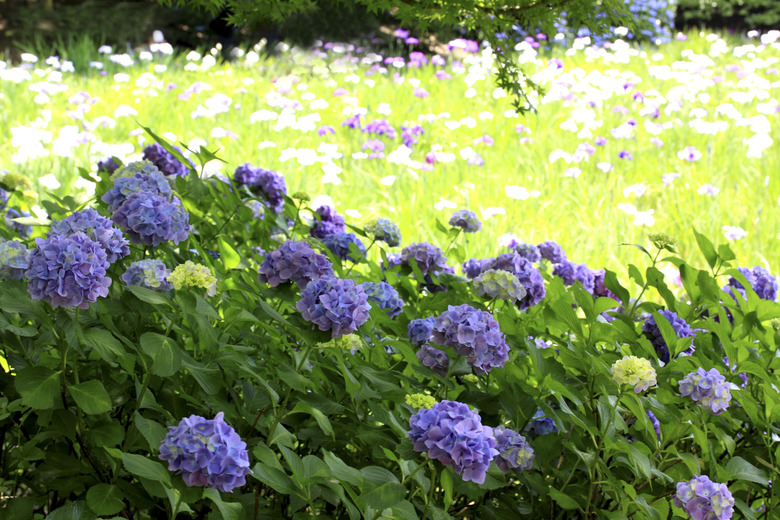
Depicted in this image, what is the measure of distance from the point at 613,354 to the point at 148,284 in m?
0.94

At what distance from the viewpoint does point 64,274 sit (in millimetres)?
1030

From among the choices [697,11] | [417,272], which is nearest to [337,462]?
[417,272]

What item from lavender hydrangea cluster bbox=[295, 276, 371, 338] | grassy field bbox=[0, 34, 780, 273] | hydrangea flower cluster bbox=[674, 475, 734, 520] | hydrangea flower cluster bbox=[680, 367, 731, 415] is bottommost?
grassy field bbox=[0, 34, 780, 273]

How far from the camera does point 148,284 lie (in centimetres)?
124

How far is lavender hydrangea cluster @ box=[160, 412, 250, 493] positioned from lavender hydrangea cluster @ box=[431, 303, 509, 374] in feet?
1.54

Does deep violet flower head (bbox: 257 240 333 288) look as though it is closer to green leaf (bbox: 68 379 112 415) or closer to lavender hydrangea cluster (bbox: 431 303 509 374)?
lavender hydrangea cluster (bbox: 431 303 509 374)

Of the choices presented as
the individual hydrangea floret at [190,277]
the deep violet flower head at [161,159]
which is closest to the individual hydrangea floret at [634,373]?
the individual hydrangea floret at [190,277]

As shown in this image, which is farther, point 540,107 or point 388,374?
point 540,107

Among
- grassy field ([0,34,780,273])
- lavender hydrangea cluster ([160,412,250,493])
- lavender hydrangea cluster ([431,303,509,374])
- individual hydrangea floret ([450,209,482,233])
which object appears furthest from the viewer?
grassy field ([0,34,780,273])

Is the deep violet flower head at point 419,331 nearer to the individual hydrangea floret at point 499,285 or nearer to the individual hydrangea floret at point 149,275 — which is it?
the individual hydrangea floret at point 499,285

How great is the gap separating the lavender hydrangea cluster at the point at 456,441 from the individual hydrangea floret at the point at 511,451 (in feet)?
0.78

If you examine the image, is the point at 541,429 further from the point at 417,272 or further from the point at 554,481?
the point at 417,272

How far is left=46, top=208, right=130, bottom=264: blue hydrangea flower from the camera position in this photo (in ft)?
3.94

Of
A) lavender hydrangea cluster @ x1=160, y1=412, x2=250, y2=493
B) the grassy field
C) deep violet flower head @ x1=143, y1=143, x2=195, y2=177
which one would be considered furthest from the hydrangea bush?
the grassy field
